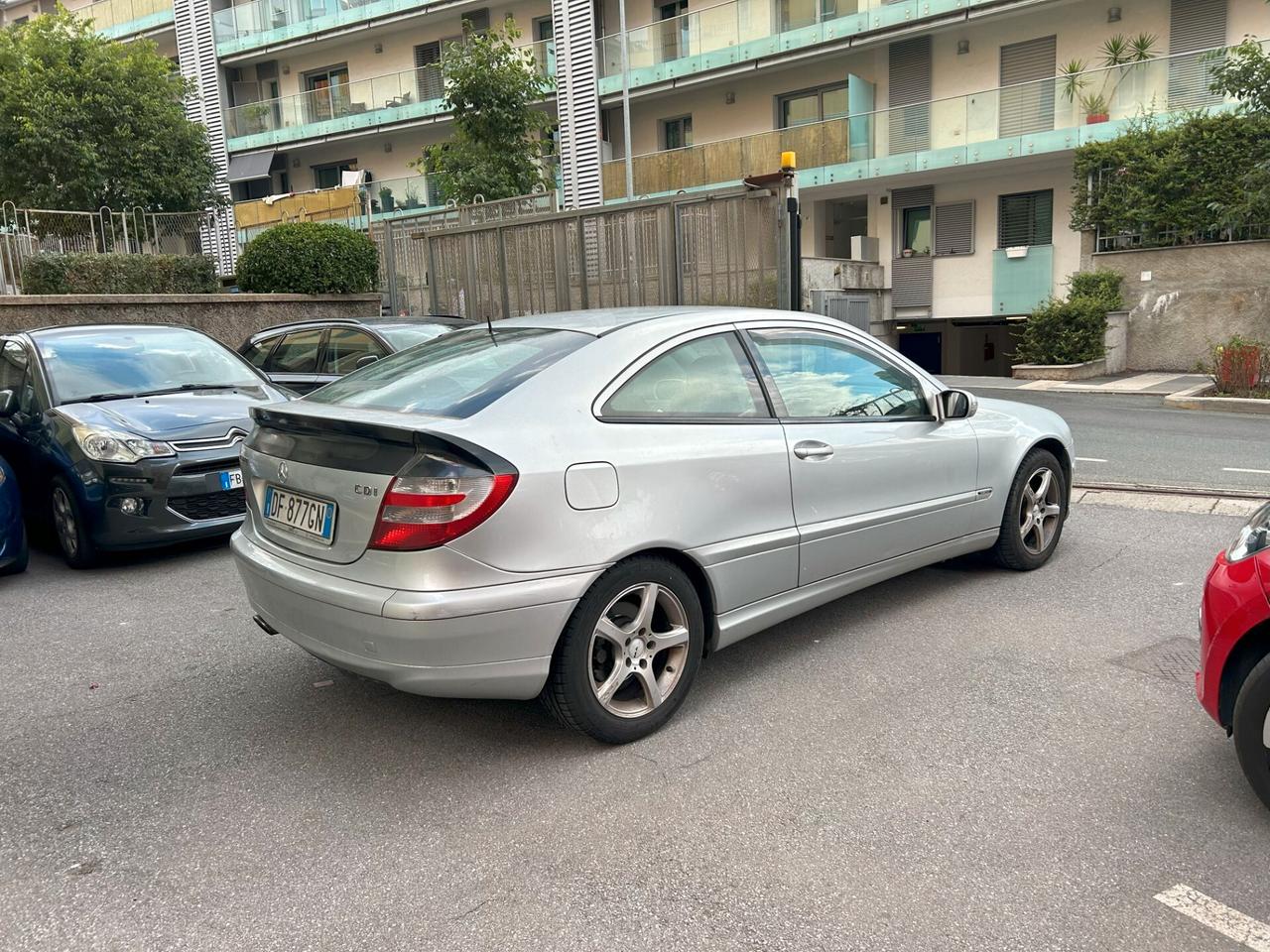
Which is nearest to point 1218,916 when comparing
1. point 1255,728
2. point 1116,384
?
point 1255,728

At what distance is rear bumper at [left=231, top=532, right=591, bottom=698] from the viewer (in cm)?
296

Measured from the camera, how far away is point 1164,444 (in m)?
10.1

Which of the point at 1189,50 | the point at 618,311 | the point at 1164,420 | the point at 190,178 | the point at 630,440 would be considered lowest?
the point at 1164,420

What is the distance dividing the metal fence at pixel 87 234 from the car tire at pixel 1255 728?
14901 millimetres

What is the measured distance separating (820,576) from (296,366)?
733cm

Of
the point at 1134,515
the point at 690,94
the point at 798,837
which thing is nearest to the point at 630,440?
the point at 798,837

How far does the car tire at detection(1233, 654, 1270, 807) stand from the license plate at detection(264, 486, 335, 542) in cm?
282

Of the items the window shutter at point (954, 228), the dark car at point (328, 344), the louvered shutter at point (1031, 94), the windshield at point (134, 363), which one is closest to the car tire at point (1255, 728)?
the windshield at point (134, 363)

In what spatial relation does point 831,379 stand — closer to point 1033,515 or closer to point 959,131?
point 1033,515

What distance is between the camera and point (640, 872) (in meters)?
2.65

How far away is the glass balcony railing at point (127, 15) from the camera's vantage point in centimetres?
3559

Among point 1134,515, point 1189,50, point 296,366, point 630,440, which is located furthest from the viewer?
point 1189,50

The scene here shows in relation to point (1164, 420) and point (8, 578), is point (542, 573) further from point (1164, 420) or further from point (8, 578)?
point (1164, 420)

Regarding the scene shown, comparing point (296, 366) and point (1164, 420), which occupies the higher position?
point (296, 366)
